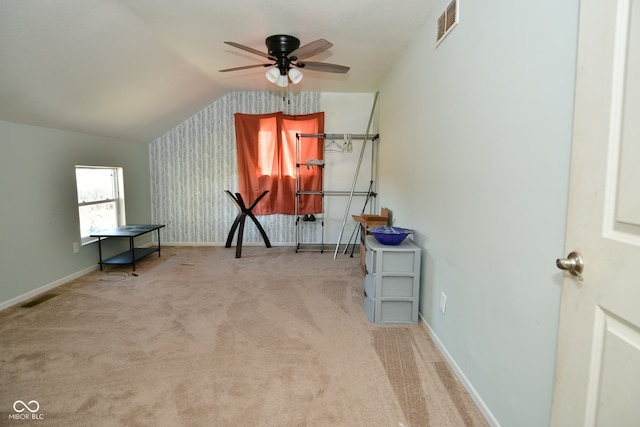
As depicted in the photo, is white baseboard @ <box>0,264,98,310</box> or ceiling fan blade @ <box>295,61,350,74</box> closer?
white baseboard @ <box>0,264,98,310</box>

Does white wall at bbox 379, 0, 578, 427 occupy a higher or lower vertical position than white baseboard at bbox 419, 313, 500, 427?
higher

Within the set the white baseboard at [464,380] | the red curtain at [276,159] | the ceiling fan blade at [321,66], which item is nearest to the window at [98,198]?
the red curtain at [276,159]

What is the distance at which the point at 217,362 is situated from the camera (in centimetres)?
201

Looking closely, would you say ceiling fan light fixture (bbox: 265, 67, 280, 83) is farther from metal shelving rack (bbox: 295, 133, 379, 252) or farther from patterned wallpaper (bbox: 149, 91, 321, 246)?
patterned wallpaper (bbox: 149, 91, 321, 246)

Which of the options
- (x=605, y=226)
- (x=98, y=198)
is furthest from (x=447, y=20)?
(x=98, y=198)

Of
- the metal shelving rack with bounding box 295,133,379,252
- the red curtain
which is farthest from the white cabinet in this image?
the red curtain

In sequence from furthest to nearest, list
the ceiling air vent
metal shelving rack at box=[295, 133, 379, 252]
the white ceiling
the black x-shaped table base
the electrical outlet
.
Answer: metal shelving rack at box=[295, 133, 379, 252] → the black x-shaped table base → the white ceiling → the electrical outlet → the ceiling air vent

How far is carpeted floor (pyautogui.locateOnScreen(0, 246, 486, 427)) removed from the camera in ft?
5.19

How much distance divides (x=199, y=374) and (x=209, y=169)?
151 inches

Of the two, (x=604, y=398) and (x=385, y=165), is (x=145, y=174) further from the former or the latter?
(x=604, y=398)

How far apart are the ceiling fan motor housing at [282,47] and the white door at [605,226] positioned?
2.42 m

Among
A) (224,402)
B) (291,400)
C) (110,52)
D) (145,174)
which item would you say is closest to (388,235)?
(291,400)

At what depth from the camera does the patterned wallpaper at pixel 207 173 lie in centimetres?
506

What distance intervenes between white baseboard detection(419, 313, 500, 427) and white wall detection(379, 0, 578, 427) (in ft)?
0.06
